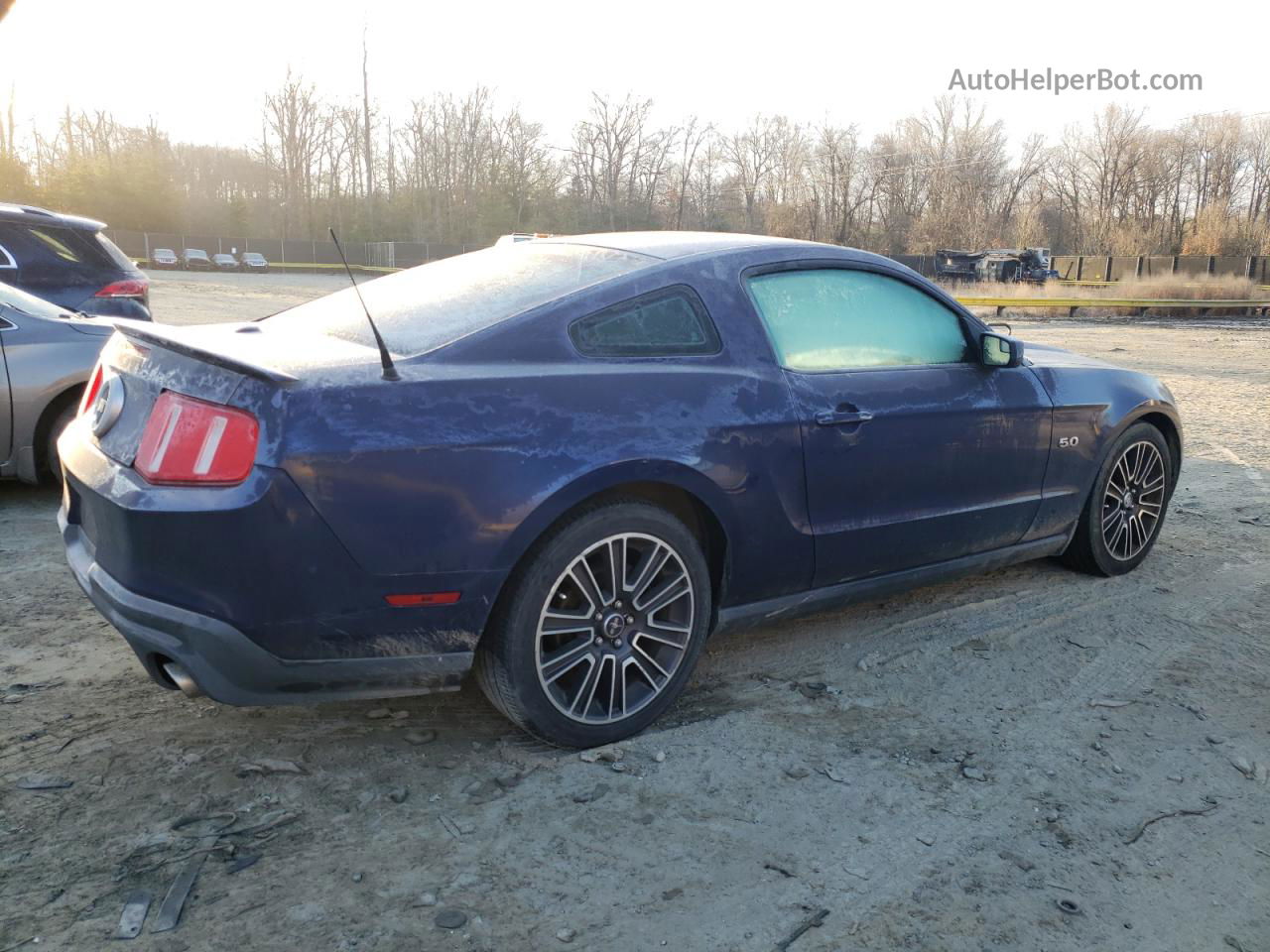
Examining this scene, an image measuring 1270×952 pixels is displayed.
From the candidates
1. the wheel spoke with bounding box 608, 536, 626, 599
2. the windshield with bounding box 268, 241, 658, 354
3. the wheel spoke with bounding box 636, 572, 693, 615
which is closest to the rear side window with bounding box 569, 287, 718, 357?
the windshield with bounding box 268, 241, 658, 354

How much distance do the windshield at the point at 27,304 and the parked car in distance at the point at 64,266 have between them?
2.04 meters

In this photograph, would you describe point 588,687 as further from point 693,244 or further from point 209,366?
point 693,244

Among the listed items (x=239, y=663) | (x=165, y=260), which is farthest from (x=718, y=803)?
(x=165, y=260)

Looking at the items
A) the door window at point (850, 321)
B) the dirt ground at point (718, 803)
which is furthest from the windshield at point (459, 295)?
the dirt ground at point (718, 803)

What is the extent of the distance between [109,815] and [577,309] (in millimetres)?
1914

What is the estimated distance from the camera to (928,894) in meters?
2.58

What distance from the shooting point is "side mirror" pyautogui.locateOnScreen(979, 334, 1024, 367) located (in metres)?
4.22

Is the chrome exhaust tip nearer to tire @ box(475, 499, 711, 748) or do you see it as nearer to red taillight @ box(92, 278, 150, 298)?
tire @ box(475, 499, 711, 748)

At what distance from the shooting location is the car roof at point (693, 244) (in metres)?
3.67

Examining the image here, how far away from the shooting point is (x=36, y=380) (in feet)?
18.9

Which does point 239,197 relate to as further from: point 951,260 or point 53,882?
point 53,882

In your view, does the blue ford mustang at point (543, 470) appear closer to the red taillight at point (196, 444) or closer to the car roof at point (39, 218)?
the red taillight at point (196, 444)

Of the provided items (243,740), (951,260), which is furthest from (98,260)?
(951,260)

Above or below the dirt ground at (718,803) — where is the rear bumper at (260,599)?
above
